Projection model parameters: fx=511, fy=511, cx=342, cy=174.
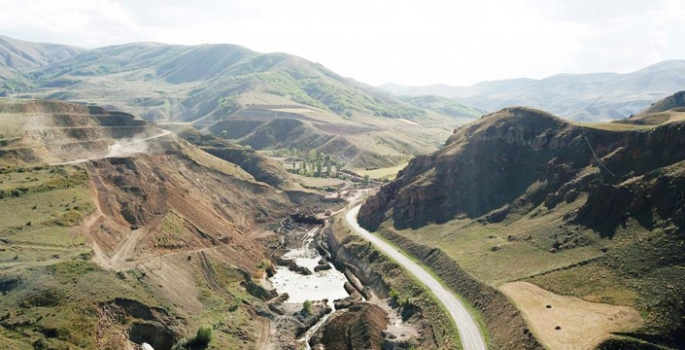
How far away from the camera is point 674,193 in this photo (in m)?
79.4

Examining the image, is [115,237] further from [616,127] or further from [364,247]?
[616,127]

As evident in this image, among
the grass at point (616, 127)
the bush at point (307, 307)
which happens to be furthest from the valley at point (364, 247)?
the grass at point (616, 127)

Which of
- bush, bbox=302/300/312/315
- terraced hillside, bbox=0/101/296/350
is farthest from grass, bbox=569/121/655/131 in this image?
terraced hillside, bbox=0/101/296/350

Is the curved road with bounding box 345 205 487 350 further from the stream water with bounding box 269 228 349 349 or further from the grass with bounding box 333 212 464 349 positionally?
the stream water with bounding box 269 228 349 349

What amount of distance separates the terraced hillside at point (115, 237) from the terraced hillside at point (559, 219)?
131 feet

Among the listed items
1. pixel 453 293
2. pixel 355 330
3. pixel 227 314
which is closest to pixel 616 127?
pixel 453 293

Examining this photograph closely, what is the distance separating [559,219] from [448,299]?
2813cm

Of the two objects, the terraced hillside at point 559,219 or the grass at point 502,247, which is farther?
the grass at point 502,247

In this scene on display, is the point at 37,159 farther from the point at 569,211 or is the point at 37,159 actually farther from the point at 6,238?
the point at 569,211

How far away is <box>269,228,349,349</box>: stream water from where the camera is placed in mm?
100812

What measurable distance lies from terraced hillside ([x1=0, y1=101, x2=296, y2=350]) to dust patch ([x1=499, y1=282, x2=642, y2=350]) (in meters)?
41.3

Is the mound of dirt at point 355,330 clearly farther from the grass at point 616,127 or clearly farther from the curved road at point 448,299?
the grass at point 616,127

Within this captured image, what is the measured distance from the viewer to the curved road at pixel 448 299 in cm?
7342

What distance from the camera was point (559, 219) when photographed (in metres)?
97.2
